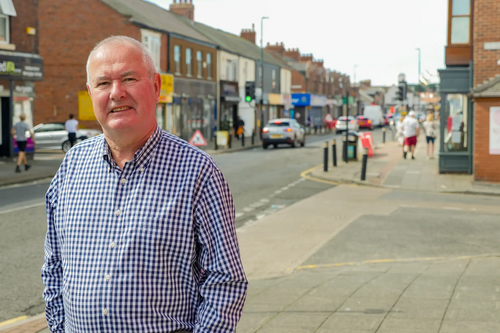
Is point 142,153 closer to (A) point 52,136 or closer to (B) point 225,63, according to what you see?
(A) point 52,136

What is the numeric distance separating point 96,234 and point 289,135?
1389 inches

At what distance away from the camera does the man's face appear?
2.65 metres

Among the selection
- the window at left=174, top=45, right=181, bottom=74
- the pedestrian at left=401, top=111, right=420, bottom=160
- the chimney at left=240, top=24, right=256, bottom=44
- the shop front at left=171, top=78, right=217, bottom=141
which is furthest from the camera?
the chimney at left=240, top=24, right=256, bottom=44

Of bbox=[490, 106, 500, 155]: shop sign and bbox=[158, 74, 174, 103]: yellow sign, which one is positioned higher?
bbox=[158, 74, 174, 103]: yellow sign

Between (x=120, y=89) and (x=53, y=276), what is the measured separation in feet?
2.87

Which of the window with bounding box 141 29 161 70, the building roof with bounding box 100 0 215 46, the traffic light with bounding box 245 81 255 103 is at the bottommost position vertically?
the traffic light with bounding box 245 81 255 103

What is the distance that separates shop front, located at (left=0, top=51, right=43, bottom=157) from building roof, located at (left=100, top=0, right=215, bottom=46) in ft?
36.5

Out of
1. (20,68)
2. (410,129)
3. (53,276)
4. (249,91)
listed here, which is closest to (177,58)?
(249,91)

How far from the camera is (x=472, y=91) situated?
65.2 ft

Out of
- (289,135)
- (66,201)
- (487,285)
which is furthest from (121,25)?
(66,201)

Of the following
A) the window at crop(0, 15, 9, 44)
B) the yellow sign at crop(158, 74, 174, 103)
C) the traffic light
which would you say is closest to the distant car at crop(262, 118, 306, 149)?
the traffic light

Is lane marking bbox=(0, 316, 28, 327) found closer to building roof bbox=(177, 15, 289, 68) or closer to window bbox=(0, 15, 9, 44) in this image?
window bbox=(0, 15, 9, 44)

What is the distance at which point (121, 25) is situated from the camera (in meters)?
37.8

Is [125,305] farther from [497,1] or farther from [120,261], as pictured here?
[497,1]
